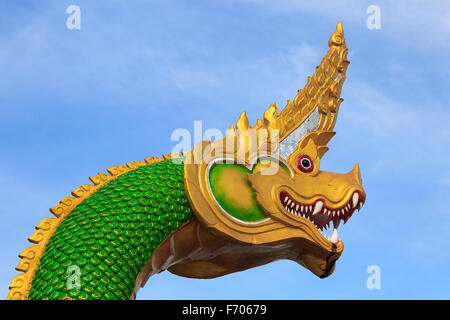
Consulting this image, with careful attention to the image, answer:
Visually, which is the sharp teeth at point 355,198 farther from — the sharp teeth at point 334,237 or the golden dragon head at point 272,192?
the sharp teeth at point 334,237

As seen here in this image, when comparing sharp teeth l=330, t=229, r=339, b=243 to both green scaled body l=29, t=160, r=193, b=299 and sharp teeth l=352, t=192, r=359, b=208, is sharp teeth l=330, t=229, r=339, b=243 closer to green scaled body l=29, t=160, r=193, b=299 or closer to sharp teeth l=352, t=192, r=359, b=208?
sharp teeth l=352, t=192, r=359, b=208

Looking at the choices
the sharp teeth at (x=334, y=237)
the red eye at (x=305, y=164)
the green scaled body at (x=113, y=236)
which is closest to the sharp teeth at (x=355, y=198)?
the sharp teeth at (x=334, y=237)

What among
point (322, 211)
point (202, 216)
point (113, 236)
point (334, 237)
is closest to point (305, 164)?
point (322, 211)

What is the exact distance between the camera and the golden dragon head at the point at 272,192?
6363 millimetres

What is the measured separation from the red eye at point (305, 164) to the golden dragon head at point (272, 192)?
0.04 feet

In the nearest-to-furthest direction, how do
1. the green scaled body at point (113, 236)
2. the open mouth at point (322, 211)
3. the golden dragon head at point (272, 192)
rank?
1. the green scaled body at point (113, 236)
2. the golden dragon head at point (272, 192)
3. the open mouth at point (322, 211)

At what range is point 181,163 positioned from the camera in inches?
265

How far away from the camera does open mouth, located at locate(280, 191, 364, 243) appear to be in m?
6.62

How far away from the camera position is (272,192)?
6.53 m

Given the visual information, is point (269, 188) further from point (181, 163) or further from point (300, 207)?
point (181, 163)

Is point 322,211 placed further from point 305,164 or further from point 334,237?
point 305,164
